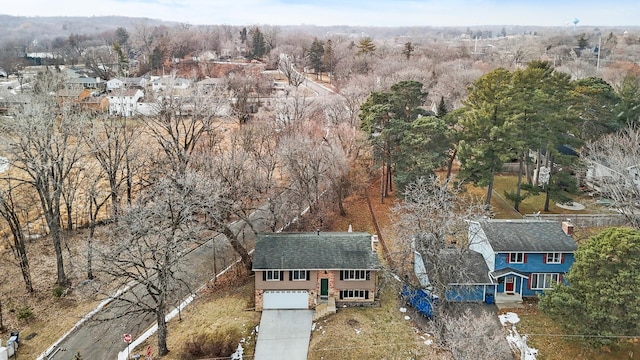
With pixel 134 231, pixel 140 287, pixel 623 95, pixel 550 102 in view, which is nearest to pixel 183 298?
pixel 140 287

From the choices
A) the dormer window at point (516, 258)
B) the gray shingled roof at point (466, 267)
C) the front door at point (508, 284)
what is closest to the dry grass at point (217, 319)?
the gray shingled roof at point (466, 267)

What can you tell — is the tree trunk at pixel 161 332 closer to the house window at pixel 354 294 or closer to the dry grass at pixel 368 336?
the dry grass at pixel 368 336

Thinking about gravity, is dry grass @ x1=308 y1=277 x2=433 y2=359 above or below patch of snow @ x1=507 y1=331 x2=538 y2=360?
below

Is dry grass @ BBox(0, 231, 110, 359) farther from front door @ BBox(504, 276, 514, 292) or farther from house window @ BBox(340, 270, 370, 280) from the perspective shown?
front door @ BBox(504, 276, 514, 292)

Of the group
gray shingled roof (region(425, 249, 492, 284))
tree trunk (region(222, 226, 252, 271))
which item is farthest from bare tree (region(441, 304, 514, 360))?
tree trunk (region(222, 226, 252, 271))

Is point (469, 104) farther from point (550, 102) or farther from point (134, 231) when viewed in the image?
point (134, 231)

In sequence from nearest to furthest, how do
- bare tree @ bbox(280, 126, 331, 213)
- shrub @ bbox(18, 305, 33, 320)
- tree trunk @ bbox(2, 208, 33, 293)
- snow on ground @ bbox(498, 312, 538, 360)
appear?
1. snow on ground @ bbox(498, 312, 538, 360)
2. shrub @ bbox(18, 305, 33, 320)
3. tree trunk @ bbox(2, 208, 33, 293)
4. bare tree @ bbox(280, 126, 331, 213)
